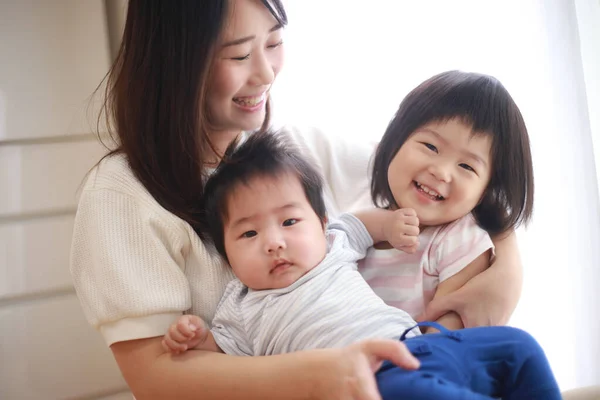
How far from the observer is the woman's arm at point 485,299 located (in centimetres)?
119

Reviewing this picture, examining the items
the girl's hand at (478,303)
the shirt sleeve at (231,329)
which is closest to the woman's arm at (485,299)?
the girl's hand at (478,303)

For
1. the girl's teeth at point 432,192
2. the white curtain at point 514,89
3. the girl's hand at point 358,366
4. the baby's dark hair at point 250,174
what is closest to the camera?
the girl's hand at point 358,366

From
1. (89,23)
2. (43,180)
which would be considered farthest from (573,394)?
(89,23)

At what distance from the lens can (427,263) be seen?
4.10 feet

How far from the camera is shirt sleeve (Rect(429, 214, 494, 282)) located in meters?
1.23

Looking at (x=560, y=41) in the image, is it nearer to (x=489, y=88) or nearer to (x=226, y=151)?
(x=489, y=88)

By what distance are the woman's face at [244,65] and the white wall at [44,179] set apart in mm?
566

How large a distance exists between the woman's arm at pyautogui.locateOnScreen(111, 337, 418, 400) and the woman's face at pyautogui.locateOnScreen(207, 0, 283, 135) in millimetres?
469

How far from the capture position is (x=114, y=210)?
1113 millimetres

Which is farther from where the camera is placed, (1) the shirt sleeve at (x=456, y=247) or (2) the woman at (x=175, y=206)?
(1) the shirt sleeve at (x=456, y=247)

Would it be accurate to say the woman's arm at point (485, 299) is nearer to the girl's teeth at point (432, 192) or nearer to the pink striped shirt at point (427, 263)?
the pink striped shirt at point (427, 263)

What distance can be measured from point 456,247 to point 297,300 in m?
0.37

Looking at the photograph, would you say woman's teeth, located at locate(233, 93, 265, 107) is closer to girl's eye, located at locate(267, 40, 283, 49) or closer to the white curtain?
girl's eye, located at locate(267, 40, 283, 49)

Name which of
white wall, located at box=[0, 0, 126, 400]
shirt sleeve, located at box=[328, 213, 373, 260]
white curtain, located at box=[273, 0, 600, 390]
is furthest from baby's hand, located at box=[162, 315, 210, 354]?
white curtain, located at box=[273, 0, 600, 390]
